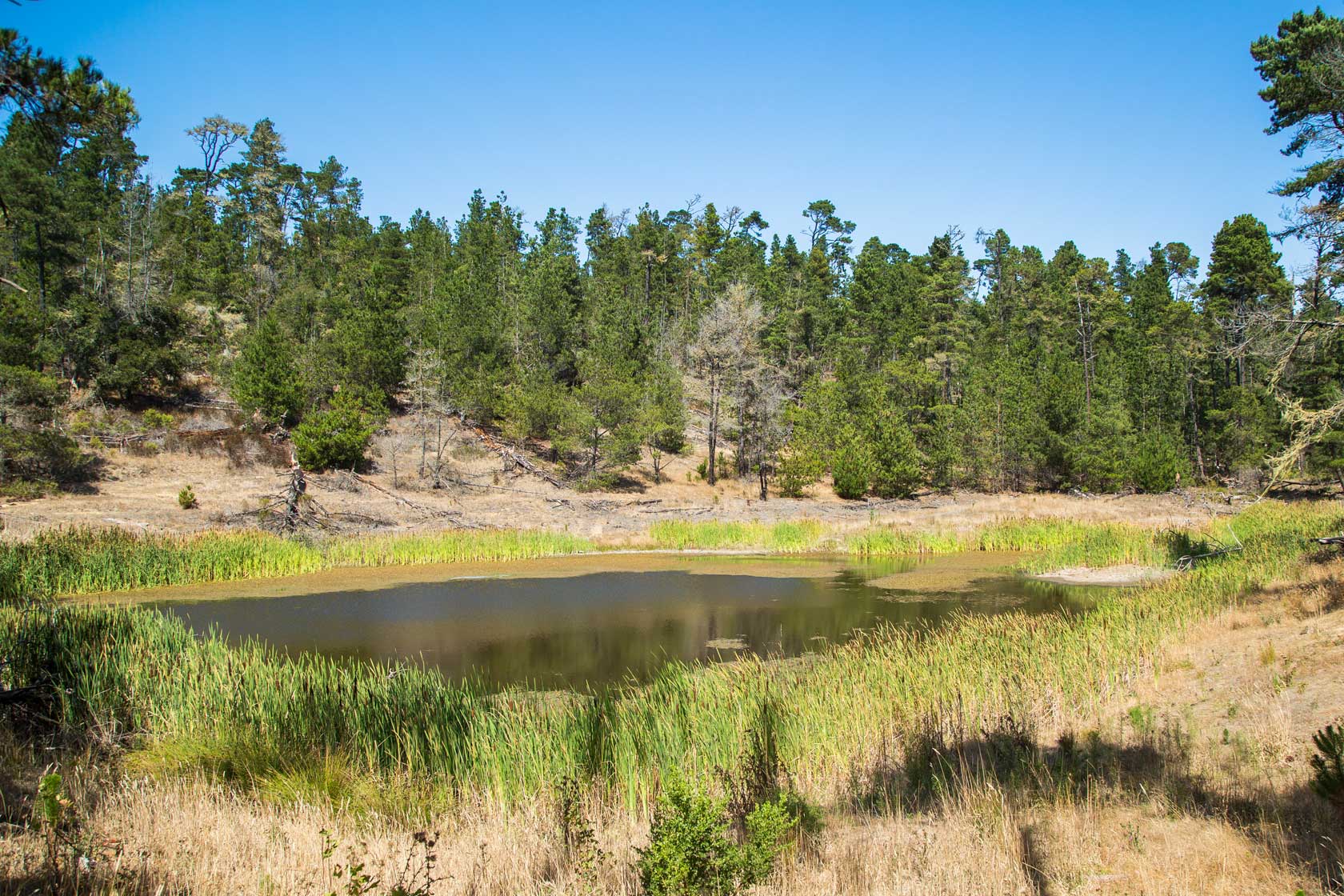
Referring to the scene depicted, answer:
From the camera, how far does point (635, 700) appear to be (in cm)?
956

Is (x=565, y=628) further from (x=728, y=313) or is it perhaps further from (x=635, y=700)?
(x=728, y=313)

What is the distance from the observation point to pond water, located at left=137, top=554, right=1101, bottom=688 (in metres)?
14.7

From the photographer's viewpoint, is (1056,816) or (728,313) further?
(728,313)

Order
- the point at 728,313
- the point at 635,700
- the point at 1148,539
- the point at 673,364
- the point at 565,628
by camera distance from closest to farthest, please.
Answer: the point at 635,700
the point at 565,628
the point at 1148,539
the point at 728,313
the point at 673,364

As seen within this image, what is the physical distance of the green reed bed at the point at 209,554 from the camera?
727 inches

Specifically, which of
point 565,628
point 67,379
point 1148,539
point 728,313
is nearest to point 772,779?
point 565,628

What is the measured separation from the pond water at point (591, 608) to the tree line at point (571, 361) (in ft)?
52.2

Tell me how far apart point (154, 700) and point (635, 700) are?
5.43 metres

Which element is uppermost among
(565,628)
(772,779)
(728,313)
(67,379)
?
(728,313)

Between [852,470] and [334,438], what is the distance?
84.9 ft

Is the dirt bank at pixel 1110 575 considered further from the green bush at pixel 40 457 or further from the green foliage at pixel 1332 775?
the green bush at pixel 40 457

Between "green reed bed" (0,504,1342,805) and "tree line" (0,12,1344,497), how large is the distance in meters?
23.5

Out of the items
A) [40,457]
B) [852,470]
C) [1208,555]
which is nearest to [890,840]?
[1208,555]

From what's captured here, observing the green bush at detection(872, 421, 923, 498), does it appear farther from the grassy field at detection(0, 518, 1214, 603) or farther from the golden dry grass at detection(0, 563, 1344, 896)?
the golden dry grass at detection(0, 563, 1344, 896)
